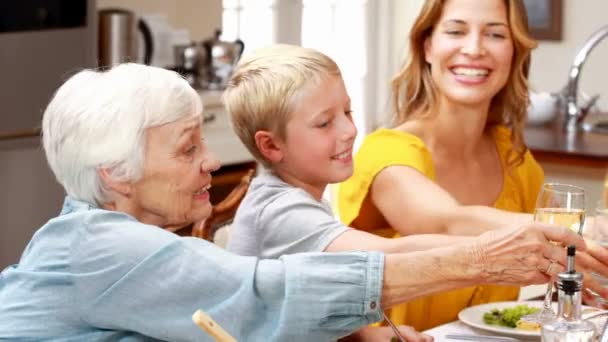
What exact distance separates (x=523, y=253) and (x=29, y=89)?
2785 mm

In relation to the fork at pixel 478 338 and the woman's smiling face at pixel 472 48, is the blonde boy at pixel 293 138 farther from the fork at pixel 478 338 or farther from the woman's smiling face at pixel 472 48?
the woman's smiling face at pixel 472 48

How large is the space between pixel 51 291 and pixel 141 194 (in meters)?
0.20

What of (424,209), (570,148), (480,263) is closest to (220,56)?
(570,148)

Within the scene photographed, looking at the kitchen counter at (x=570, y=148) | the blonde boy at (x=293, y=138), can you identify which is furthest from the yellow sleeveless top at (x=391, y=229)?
the kitchen counter at (x=570, y=148)

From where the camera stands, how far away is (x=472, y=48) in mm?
2807

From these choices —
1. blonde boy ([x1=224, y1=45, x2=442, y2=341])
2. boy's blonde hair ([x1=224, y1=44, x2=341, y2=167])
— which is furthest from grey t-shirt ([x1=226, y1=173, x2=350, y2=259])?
boy's blonde hair ([x1=224, y1=44, x2=341, y2=167])

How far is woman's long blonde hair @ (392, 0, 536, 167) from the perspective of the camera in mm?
2846

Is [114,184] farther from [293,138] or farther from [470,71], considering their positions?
[470,71]

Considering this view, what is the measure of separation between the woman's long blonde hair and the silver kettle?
2286 mm

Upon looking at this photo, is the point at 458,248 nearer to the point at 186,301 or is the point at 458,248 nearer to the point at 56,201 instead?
the point at 186,301

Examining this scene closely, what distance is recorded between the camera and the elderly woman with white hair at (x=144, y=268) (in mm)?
1716

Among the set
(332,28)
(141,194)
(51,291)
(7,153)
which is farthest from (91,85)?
(332,28)

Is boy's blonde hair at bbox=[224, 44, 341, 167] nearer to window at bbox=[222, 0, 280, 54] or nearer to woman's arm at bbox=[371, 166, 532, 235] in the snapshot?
woman's arm at bbox=[371, 166, 532, 235]

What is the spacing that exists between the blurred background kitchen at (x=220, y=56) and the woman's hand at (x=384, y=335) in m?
1.16
